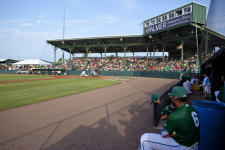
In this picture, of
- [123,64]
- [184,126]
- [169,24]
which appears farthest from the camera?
[123,64]

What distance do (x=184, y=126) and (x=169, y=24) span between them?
3110 centimetres

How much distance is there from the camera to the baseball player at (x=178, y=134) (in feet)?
7.64

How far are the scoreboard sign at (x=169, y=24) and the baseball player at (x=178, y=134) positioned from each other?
93.3ft

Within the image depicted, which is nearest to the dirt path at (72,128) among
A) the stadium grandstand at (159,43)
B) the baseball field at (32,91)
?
the baseball field at (32,91)

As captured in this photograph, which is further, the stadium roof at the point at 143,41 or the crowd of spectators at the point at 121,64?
the crowd of spectators at the point at 121,64

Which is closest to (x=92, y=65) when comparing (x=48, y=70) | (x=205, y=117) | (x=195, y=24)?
(x=48, y=70)

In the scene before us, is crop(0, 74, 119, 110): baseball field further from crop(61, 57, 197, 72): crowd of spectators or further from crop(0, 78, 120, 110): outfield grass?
crop(61, 57, 197, 72): crowd of spectators

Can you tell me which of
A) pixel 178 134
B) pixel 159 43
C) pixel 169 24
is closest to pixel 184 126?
pixel 178 134

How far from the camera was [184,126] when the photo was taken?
2.31m

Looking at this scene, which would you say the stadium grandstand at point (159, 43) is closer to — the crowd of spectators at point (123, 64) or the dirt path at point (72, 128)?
the crowd of spectators at point (123, 64)

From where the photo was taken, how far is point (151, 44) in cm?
3781

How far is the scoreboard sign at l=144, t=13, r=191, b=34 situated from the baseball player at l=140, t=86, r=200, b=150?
28.4m

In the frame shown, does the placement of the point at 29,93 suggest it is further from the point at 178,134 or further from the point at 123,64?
the point at 123,64

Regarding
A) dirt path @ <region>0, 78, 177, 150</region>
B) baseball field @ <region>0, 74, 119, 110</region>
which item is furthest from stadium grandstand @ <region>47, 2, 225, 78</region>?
dirt path @ <region>0, 78, 177, 150</region>
